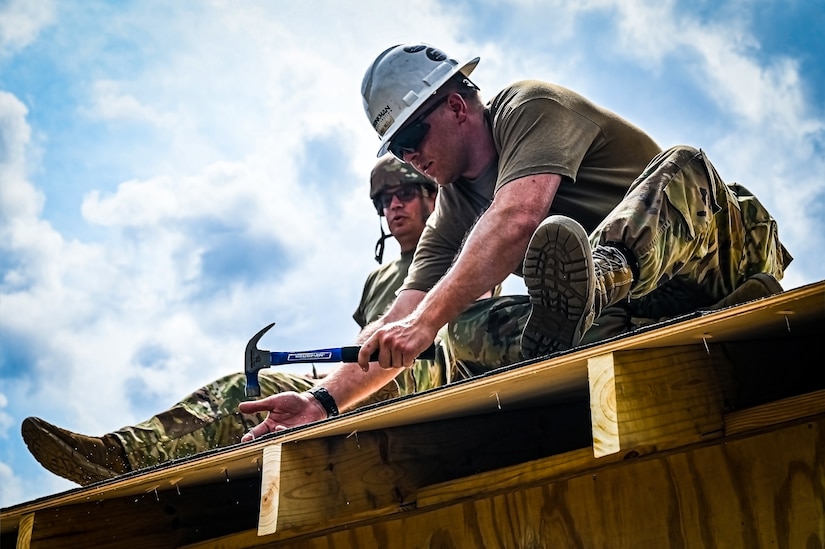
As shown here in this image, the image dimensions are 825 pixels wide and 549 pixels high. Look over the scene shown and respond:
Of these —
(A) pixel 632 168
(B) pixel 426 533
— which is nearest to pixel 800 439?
(B) pixel 426 533

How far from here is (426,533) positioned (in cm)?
292

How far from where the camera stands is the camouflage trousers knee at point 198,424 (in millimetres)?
4316

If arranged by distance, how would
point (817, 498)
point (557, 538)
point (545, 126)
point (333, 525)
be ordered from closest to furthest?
1. point (817, 498)
2. point (557, 538)
3. point (333, 525)
4. point (545, 126)

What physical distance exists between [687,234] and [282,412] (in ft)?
4.67

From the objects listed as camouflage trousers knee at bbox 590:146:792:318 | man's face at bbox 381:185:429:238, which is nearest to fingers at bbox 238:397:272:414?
camouflage trousers knee at bbox 590:146:792:318

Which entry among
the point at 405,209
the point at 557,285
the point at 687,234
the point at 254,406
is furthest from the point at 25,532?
the point at 405,209

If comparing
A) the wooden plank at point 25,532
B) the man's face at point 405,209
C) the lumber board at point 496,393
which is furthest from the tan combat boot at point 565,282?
the man's face at point 405,209

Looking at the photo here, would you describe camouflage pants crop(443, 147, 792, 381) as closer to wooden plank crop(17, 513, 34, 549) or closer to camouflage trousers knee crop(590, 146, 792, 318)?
camouflage trousers knee crop(590, 146, 792, 318)

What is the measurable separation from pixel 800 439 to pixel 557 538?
614mm

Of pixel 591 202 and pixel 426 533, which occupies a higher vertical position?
pixel 591 202

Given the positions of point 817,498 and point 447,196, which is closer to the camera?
point 817,498

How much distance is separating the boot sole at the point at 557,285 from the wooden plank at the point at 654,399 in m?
0.45

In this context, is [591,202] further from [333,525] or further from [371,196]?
[371,196]

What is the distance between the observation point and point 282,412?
3686 mm
